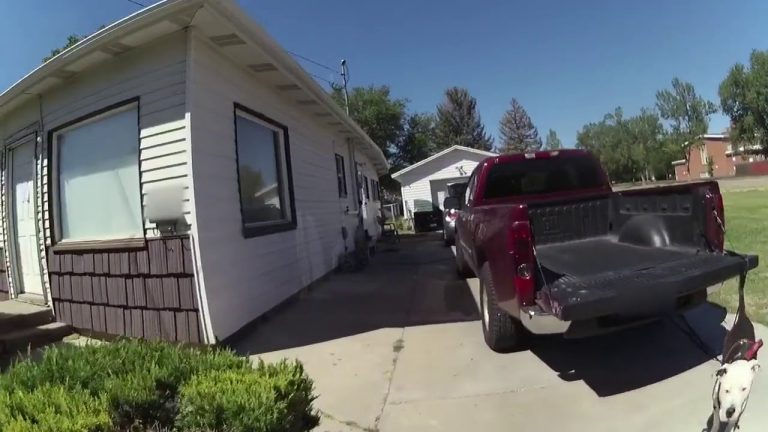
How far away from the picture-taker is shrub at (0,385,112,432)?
208 cm

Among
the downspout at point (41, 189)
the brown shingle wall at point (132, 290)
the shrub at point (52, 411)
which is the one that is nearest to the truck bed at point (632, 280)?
the shrub at point (52, 411)

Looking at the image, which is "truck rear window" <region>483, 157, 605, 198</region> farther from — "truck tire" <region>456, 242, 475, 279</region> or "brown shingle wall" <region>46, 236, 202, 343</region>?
"brown shingle wall" <region>46, 236, 202, 343</region>

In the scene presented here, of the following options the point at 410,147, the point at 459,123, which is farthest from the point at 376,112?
the point at 459,123

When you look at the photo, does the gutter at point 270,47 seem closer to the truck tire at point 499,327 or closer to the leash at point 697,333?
the truck tire at point 499,327

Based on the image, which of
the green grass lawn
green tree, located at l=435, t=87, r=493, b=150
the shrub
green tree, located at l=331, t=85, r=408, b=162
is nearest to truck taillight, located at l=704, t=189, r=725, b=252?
the green grass lawn

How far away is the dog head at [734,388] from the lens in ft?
8.61

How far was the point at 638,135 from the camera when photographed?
245 ft

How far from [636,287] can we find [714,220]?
104cm

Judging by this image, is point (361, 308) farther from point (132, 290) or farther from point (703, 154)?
point (703, 154)

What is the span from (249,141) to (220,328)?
8.74ft

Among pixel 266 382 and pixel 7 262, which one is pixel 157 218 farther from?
pixel 7 262

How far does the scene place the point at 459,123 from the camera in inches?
2581

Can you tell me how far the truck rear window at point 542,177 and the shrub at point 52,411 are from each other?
483 centimetres

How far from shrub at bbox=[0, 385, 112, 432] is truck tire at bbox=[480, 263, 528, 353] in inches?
118
